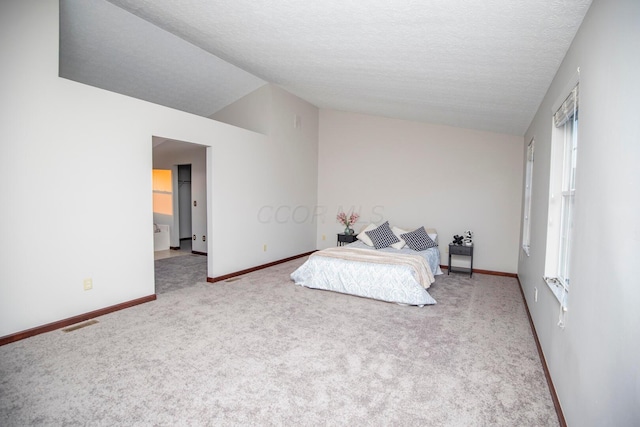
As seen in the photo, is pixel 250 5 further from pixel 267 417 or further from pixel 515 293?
pixel 515 293

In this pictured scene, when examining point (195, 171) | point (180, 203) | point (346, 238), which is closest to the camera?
point (346, 238)

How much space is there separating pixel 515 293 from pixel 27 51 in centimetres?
611

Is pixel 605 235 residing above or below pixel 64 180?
below

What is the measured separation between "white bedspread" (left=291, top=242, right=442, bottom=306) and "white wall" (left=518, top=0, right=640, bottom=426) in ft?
6.30

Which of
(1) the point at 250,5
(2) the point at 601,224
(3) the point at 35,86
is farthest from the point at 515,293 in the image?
(3) the point at 35,86

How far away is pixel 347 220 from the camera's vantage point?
707cm

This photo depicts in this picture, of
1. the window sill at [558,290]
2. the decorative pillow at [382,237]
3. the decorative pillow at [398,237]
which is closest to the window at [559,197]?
the window sill at [558,290]

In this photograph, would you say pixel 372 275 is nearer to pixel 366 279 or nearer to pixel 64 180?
pixel 366 279

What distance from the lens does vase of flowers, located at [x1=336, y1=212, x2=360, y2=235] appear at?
6.78m

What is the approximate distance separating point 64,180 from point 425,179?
540cm

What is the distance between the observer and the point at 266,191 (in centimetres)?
600

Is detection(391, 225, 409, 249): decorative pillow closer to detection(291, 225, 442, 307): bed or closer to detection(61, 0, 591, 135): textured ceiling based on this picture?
detection(291, 225, 442, 307): bed

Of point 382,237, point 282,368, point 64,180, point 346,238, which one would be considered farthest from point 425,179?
point 64,180

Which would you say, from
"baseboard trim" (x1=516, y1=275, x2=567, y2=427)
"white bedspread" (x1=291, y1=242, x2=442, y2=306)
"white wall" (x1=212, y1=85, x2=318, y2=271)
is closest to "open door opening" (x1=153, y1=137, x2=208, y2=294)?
"white wall" (x1=212, y1=85, x2=318, y2=271)
